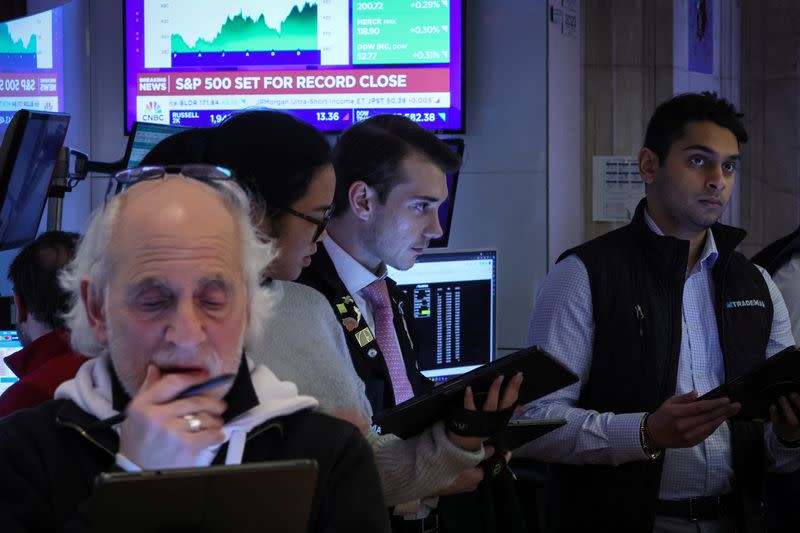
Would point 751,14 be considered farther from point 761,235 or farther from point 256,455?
point 256,455

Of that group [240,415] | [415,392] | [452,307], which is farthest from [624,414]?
[240,415]

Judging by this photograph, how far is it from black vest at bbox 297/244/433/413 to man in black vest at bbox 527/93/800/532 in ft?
1.75

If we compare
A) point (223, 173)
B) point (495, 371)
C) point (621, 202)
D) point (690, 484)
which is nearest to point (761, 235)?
point (621, 202)

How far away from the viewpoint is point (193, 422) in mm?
1283

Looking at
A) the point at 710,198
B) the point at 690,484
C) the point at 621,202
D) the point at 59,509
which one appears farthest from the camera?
the point at 621,202

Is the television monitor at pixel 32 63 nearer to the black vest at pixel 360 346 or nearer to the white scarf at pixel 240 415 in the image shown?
the black vest at pixel 360 346

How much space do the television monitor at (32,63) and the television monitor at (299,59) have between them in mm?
394

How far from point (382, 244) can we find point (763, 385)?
1012 millimetres

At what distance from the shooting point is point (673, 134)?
316 centimetres

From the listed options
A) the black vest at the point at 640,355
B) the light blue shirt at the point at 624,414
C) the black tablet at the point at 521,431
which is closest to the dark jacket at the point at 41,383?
the black tablet at the point at 521,431

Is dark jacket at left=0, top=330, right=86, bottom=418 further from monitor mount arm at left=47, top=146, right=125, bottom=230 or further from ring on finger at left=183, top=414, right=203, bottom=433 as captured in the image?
monitor mount arm at left=47, top=146, right=125, bottom=230

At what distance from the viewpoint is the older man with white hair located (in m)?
1.30

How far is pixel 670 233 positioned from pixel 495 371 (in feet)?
4.07

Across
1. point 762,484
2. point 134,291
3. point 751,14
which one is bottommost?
point 762,484
